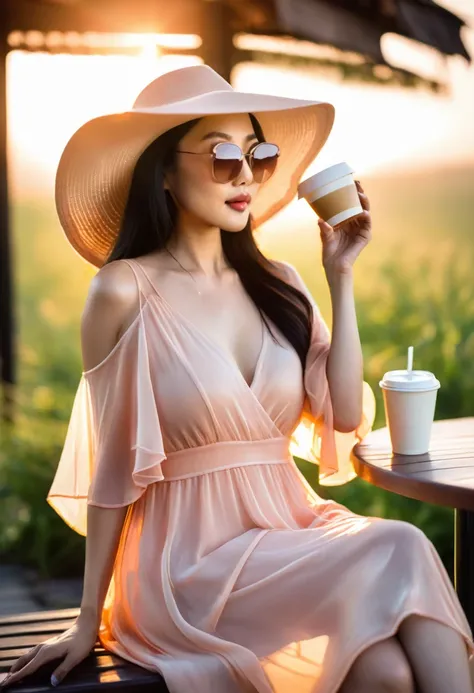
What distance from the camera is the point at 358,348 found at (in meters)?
2.88

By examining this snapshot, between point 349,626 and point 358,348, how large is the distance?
81 centimetres

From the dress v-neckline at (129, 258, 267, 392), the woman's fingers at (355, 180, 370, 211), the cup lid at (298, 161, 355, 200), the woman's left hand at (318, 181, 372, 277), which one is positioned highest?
the cup lid at (298, 161, 355, 200)

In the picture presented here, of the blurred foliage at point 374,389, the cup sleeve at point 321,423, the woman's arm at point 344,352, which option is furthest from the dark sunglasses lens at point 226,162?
the blurred foliage at point 374,389

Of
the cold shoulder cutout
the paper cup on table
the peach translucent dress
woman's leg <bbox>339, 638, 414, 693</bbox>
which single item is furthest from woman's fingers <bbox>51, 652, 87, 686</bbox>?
the paper cup on table

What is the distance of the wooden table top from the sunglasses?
0.73 metres

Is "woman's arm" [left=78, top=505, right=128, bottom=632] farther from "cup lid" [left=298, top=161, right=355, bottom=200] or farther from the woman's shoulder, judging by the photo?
"cup lid" [left=298, top=161, right=355, bottom=200]

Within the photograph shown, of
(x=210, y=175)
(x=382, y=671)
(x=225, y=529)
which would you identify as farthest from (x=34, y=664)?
(x=210, y=175)

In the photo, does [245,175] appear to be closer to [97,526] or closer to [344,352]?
[344,352]

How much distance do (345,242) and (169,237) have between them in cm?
43

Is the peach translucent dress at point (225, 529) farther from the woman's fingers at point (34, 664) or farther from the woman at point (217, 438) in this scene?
the woman's fingers at point (34, 664)

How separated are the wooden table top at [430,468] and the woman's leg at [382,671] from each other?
384mm

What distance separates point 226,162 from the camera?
2.67m

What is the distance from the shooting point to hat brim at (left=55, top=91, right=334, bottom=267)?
269 centimetres

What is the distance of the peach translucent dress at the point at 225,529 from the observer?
2.32 m
